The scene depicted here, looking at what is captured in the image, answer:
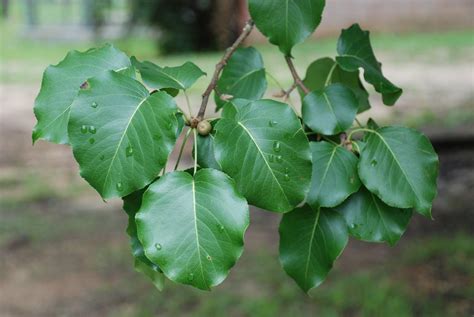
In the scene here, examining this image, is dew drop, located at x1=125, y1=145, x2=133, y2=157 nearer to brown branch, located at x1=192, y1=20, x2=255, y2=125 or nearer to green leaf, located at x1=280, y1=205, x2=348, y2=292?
brown branch, located at x1=192, y1=20, x2=255, y2=125

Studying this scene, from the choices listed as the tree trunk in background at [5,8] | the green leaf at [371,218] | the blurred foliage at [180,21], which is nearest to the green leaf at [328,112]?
the green leaf at [371,218]

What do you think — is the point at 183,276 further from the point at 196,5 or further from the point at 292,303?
the point at 196,5

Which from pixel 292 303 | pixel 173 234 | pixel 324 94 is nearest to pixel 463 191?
pixel 292 303

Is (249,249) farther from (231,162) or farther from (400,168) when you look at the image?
(231,162)

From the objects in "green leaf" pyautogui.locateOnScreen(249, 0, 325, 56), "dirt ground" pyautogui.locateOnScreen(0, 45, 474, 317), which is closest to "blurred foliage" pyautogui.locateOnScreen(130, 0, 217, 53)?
"dirt ground" pyautogui.locateOnScreen(0, 45, 474, 317)

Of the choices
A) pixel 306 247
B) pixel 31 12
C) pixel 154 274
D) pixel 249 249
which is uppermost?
pixel 306 247

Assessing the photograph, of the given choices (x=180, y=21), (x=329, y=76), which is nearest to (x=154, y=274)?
(x=329, y=76)
